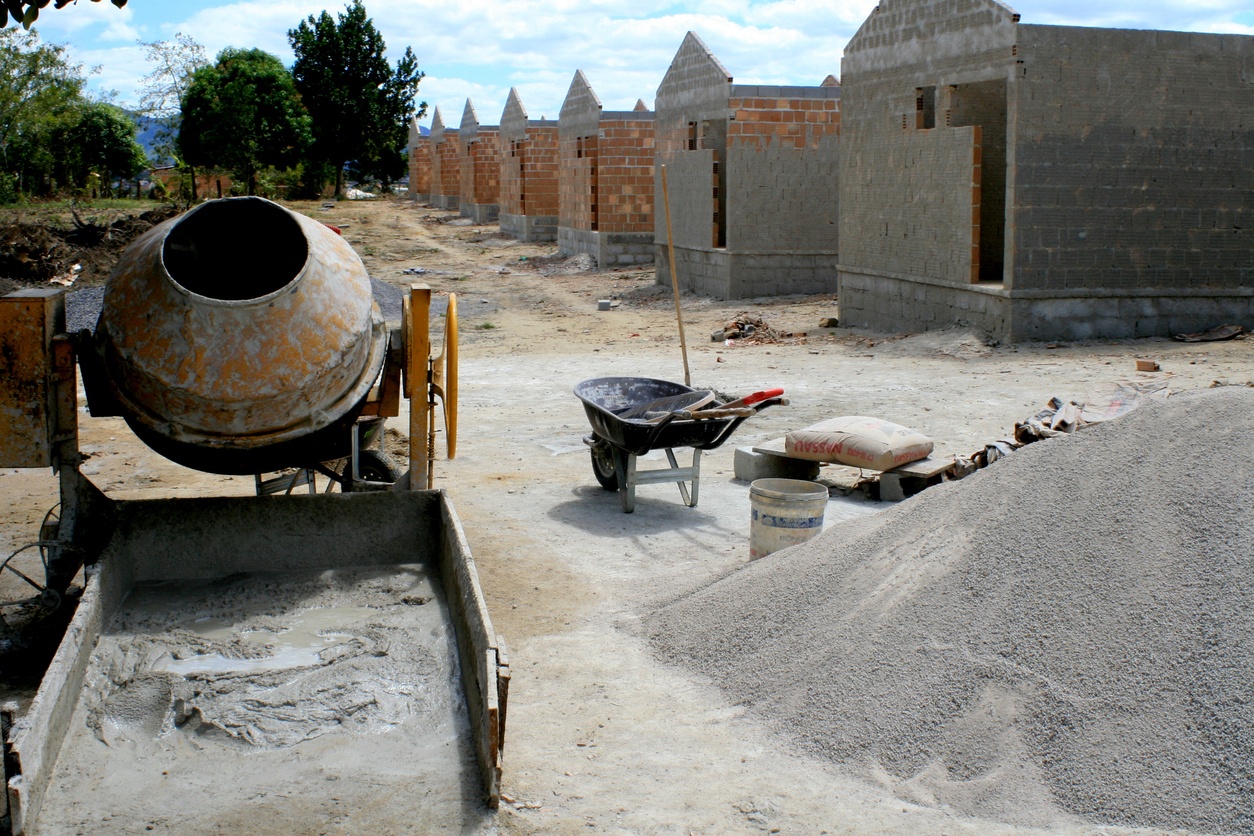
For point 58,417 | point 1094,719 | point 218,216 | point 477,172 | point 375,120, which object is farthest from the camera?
point 375,120

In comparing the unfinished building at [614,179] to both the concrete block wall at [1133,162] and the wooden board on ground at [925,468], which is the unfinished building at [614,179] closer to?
the concrete block wall at [1133,162]

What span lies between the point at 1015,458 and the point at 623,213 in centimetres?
1842

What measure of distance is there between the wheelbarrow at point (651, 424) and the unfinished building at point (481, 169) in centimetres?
2818

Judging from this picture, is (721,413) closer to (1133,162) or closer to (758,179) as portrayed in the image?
(1133,162)

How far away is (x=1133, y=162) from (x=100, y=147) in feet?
101

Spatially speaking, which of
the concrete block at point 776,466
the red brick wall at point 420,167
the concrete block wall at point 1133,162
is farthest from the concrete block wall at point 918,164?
the red brick wall at point 420,167

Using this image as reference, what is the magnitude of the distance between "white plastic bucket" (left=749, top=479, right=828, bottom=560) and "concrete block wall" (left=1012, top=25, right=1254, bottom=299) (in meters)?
7.41

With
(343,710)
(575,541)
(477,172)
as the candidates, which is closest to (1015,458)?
(575,541)

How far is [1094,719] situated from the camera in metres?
3.58

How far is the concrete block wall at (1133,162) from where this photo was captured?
11.8 metres

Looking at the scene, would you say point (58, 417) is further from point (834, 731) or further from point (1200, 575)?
point (1200, 575)

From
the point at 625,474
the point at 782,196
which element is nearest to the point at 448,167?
the point at 782,196

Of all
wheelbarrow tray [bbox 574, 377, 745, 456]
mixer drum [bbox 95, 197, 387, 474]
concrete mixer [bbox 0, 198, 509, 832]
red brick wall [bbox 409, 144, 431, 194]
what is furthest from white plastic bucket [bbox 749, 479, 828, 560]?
red brick wall [bbox 409, 144, 431, 194]

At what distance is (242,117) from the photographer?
32.1 metres
